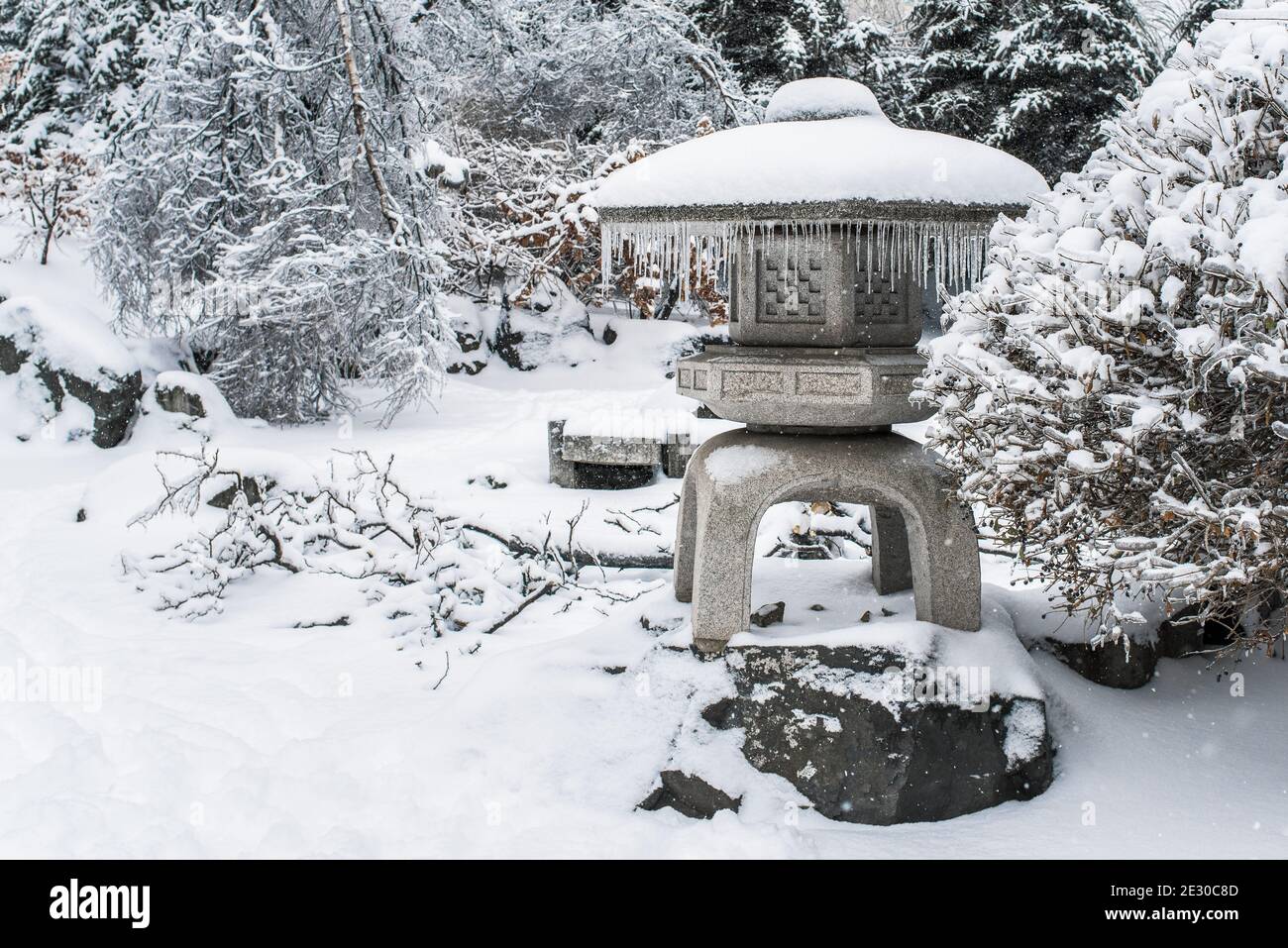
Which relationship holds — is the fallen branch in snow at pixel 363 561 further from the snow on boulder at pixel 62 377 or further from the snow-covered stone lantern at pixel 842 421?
the snow on boulder at pixel 62 377

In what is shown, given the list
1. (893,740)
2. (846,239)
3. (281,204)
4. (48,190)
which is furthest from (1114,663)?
(48,190)

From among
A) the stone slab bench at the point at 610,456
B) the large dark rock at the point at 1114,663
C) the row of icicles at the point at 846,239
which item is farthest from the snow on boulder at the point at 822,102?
the stone slab bench at the point at 610,456

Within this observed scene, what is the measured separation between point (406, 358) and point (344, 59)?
250cm

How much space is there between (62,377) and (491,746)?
290 inches

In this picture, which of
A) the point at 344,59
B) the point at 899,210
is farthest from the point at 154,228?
the point at 899,210

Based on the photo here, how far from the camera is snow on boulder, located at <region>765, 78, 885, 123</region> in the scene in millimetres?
3717

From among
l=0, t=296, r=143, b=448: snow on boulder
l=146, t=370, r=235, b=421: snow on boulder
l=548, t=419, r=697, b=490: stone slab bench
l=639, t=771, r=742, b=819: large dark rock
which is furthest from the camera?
l=146, t=370, r=235, b=421: snow on boulder

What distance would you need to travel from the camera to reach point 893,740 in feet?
10.5

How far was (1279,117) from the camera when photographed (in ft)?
8.19

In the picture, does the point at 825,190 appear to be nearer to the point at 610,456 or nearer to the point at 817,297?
the point at 817,297

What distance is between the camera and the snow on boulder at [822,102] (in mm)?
3717

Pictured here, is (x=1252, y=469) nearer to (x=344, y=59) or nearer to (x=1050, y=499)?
(x=1050, y=499)

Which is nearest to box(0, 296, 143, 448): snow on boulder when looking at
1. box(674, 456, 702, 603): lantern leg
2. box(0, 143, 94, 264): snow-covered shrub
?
box(0, 143, 94, 264): snow-covered shrub

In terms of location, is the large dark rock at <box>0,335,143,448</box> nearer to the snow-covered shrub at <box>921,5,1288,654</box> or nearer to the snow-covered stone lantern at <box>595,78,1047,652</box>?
the snow-covered stone lantern at <box>595,78,1047,652</box>
